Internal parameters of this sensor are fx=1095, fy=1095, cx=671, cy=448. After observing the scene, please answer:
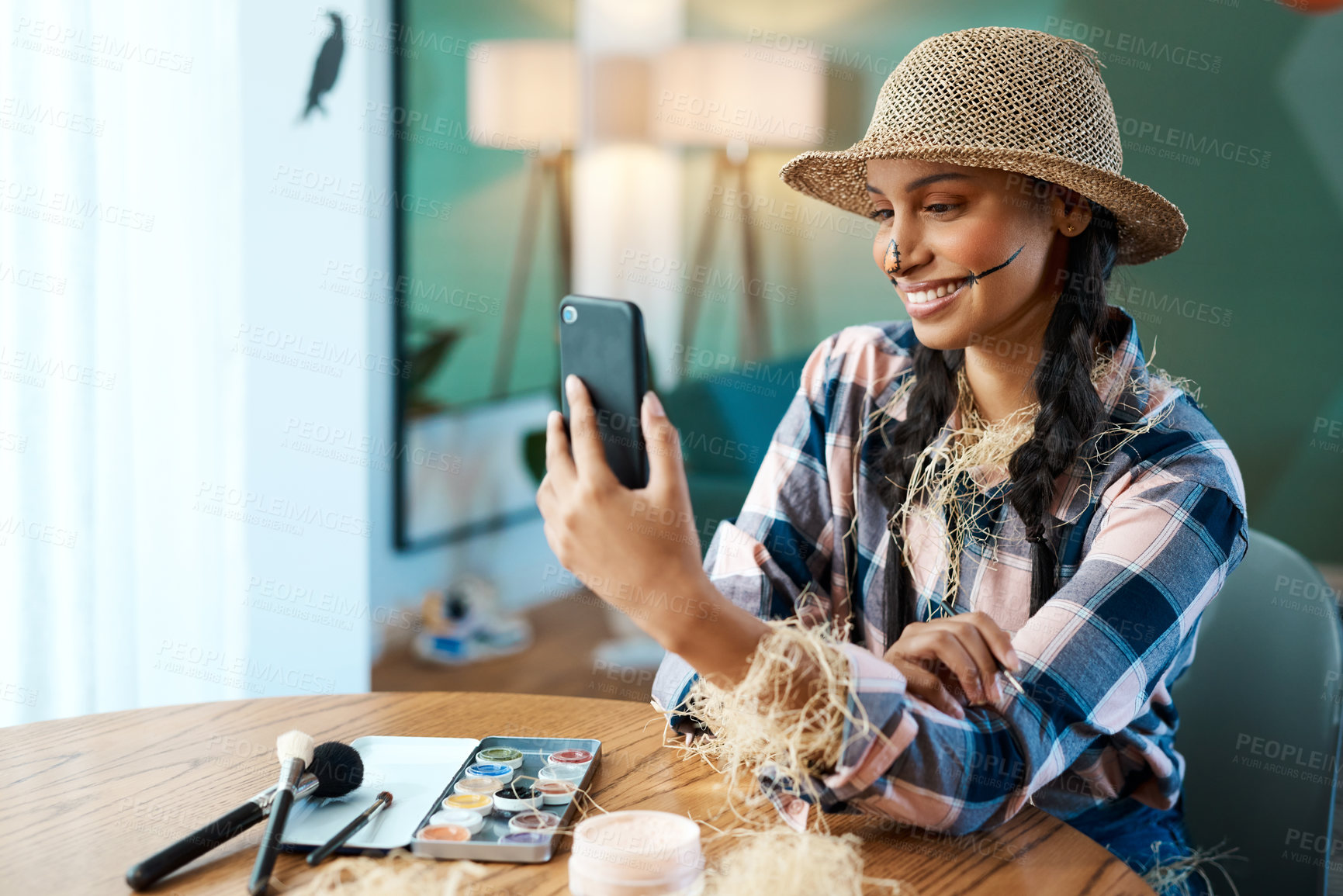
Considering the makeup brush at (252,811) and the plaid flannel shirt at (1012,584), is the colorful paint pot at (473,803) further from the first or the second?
the plaid flannel shirt at (1012,584)

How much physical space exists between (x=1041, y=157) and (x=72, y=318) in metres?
1.68

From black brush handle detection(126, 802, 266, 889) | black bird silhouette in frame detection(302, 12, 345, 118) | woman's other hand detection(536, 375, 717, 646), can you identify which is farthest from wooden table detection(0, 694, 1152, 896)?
black bird silhouette in frame detection(302, 12, 345, 118)

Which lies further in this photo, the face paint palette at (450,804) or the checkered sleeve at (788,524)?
the checkered sleeve at (788,524)

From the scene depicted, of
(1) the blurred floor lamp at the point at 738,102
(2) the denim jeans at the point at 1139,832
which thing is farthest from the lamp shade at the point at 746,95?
(2) the denim jeans at the point at 1139,832

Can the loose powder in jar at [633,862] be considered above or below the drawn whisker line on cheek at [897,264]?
below

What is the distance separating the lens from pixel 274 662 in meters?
2.70

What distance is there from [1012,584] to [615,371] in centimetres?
68

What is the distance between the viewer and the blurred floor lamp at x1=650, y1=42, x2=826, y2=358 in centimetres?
363

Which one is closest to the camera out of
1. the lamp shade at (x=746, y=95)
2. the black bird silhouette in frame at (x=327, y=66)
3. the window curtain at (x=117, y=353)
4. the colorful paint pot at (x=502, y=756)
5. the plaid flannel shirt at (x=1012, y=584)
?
the plaid flannel shirt at (x=1012, y=584)

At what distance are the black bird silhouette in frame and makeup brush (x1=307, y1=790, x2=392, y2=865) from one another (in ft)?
7.25

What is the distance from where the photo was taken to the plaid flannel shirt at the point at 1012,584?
947 millimetres

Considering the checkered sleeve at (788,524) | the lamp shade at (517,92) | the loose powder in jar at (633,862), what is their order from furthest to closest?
1. the lamp shade at (517,92)
2. the checkered sleeve at (788,524)
3. the loose powder in jar at (633,862)

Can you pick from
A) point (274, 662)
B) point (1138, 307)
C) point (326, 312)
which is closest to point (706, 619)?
point (274, 662)

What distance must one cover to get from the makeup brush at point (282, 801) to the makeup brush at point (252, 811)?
0.01 m
